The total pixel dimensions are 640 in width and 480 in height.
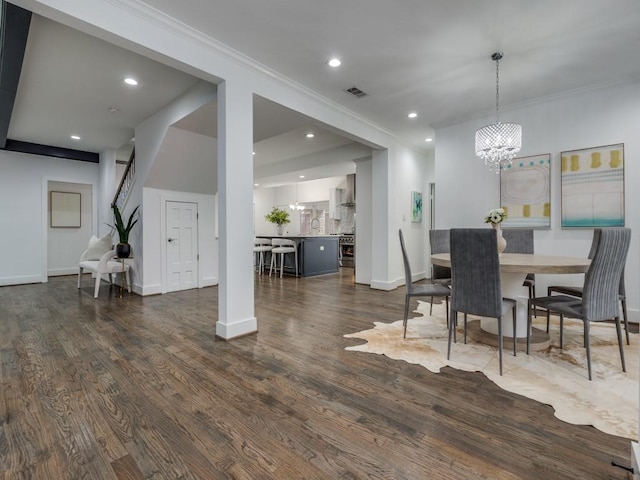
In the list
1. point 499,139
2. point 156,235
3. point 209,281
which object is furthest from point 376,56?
point 209,281

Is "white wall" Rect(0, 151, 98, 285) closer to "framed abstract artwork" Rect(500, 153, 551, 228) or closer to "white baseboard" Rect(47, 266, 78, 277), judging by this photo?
"white baseboard" Rect(47, 266, 78, 277)

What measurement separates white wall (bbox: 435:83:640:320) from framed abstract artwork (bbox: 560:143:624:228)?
0.22 ft

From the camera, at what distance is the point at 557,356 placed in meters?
2.45

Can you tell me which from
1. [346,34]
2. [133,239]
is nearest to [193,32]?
[346,34]

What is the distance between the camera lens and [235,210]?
→ 2934 millimetres

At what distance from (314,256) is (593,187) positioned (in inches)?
195

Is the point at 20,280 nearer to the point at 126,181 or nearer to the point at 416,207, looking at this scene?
the point at 126,181

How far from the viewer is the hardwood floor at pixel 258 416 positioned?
1325mm

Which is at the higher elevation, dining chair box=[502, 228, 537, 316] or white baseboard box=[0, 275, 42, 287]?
dining chair box=[502, 228, 537, 316]

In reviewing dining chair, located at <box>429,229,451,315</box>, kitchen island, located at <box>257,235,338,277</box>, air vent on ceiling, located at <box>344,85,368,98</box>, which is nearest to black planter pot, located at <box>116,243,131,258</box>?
kitchen island, located at <box>257,235,338,277</box>

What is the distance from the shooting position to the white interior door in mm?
5051

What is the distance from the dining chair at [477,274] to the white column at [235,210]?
1.91 m

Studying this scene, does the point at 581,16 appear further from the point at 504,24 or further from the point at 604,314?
the point at 604,314

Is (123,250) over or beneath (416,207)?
beneath
